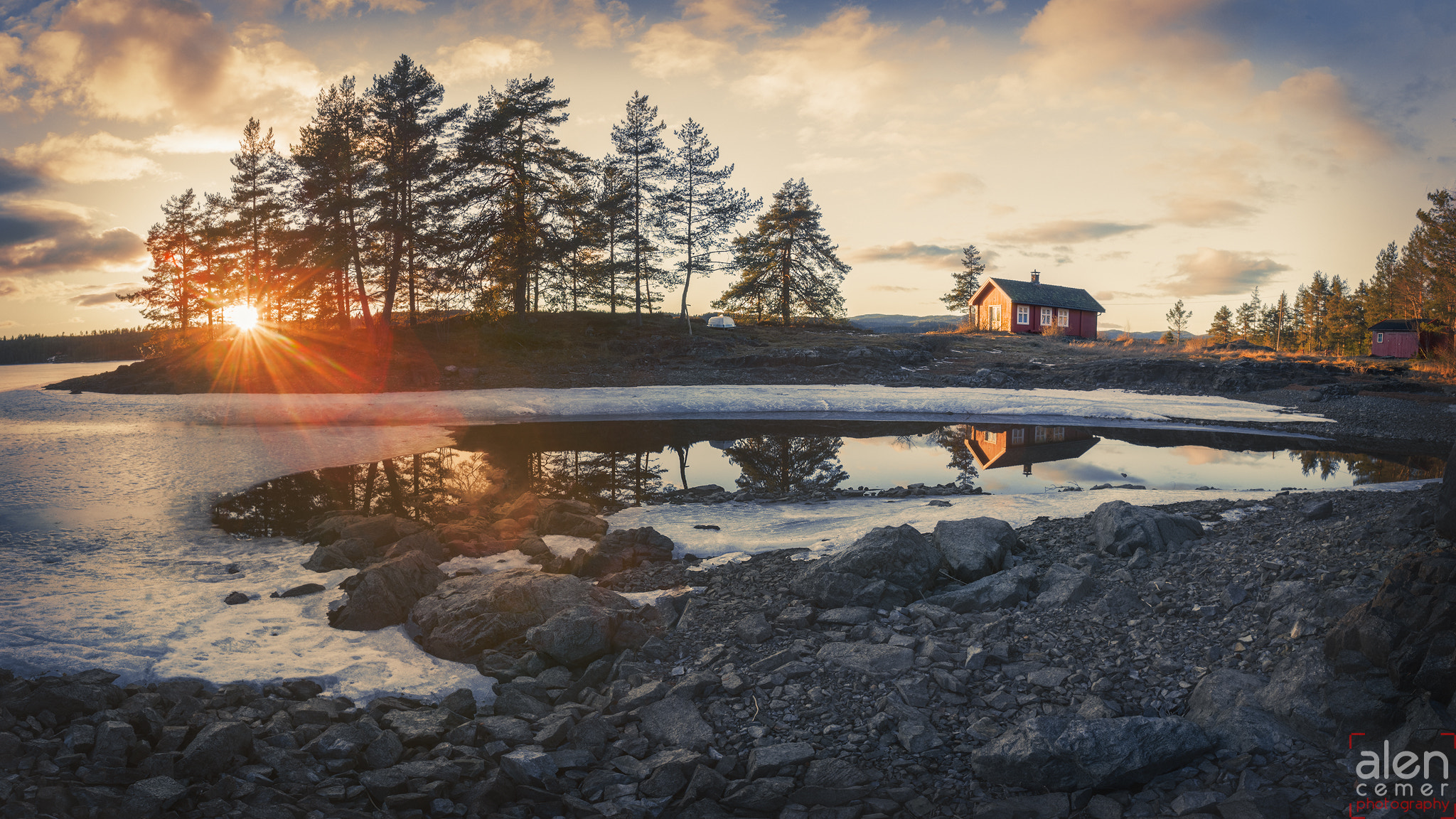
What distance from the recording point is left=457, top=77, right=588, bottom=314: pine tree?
38281 mm

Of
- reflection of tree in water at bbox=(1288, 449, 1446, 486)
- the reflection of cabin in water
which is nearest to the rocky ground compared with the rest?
the reflection of cabin in water

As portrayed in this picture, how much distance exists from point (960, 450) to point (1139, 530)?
12.0m

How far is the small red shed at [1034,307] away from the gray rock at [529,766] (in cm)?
6943

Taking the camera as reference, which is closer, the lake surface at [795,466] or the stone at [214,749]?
the stone at [214,749]

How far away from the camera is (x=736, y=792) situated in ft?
14.1

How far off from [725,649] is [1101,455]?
1600 cm

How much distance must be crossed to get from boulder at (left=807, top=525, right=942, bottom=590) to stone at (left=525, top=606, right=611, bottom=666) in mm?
2368

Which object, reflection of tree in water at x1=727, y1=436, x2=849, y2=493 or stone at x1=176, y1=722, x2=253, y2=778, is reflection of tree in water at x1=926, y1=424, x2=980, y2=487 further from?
stone at x1=176, y1=722, x2=253, y2=778

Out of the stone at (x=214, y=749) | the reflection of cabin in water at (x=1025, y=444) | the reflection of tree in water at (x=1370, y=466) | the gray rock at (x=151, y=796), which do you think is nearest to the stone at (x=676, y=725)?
the stone at (x=214, y=749)

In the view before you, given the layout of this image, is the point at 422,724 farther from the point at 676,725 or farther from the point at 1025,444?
the point at 1025,444

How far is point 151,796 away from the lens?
3.94 m

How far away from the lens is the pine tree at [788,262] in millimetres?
62062

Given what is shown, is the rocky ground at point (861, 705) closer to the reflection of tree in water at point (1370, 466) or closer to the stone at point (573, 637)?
the stone at point (573, 637)

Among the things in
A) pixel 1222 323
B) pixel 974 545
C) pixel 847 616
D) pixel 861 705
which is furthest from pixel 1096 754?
pixel 1222 323
